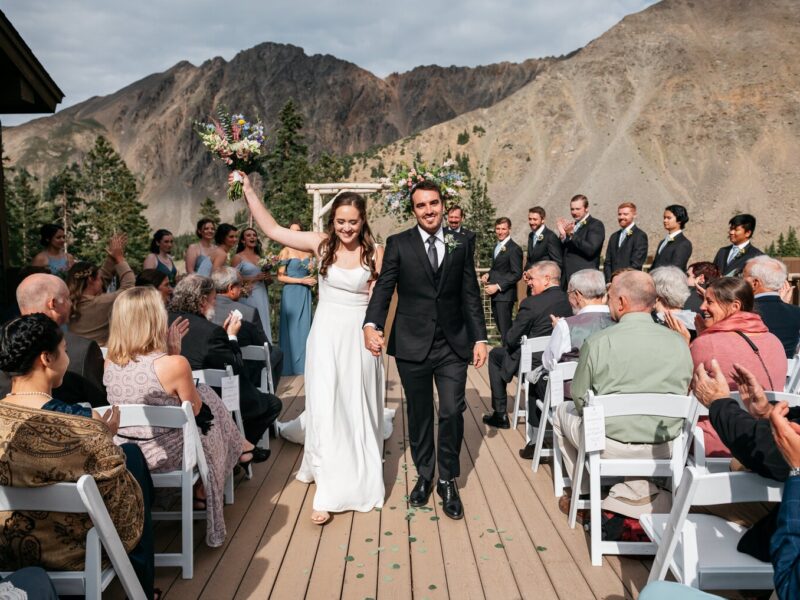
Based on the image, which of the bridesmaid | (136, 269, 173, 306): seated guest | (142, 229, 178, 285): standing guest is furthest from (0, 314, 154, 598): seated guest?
the bridesmaid

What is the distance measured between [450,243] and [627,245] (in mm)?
4466

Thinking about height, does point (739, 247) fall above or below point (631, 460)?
above

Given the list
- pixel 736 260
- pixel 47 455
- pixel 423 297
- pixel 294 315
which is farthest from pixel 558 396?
pixel 294 315

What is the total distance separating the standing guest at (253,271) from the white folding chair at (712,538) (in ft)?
18.2

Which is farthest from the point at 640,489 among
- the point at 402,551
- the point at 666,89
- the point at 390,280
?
the point at 666,89

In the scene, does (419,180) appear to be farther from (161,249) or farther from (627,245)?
(627,245)

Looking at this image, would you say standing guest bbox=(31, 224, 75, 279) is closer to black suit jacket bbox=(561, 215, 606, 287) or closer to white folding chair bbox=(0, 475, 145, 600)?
white folding chair bbox=(0, 475, 145, 600)

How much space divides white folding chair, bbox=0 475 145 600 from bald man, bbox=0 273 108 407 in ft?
3.62

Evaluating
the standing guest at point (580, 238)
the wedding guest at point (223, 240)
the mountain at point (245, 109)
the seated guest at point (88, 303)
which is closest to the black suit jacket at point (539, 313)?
the standing guest at point (580, 238)

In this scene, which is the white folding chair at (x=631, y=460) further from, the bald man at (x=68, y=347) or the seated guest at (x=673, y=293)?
the bald man at (x=68, y=347)

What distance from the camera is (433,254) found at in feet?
11.6

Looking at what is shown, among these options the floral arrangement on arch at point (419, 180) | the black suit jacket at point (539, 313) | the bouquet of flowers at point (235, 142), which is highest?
the bouquet of flowers at point (235, 142)

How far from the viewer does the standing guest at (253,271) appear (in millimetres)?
7191

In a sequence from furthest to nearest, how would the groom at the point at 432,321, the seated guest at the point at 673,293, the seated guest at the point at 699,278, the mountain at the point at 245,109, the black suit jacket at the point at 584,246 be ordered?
1. the mountain at the point at 245,109
2. the black suit jacket at the point at 584,246
3. the seated guest at the point at 699,278
4. the seated guest at the point at 673,293
5. the groom at the point at 432,321
